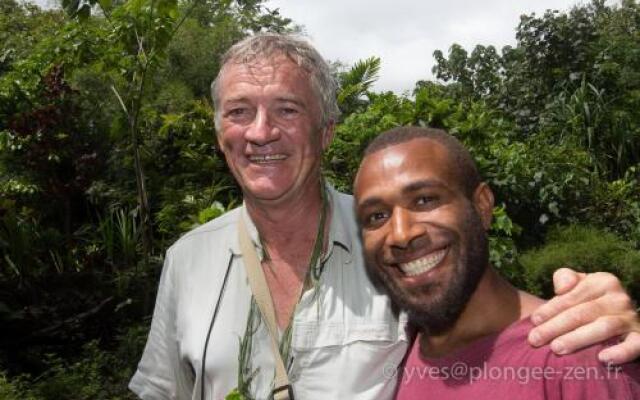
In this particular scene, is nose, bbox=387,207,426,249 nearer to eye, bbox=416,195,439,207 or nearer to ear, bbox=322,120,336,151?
eye, bbox=416,195,439,207

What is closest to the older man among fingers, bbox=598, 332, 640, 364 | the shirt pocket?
the shirt pocket

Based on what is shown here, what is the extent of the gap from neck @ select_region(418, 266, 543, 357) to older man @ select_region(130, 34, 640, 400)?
0.30 metres

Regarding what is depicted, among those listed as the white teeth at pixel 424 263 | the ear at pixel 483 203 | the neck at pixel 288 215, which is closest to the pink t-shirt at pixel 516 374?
the white teeth at pixel 424 263

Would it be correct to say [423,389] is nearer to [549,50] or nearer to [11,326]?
[11,326]

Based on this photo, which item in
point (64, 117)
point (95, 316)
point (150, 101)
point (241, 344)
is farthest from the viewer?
point (150, 101)

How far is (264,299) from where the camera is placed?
213 centimetres

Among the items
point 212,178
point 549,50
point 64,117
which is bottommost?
point 212,178

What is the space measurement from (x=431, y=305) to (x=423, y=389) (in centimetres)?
21

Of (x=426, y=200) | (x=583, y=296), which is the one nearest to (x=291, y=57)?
(x=426, y=200)

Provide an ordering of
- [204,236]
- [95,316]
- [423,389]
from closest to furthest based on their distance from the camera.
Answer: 1. [423,389]
2. [204,236]
3. [95,316]

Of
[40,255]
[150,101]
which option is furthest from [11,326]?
[150,101]

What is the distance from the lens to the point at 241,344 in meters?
2.05

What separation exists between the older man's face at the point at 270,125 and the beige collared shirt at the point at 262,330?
20 centimetres

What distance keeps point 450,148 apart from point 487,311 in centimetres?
44
